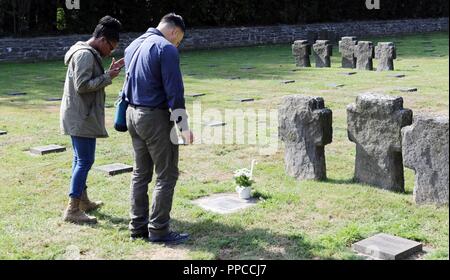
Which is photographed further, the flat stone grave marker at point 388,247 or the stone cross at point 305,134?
the stone cross at point 305,134

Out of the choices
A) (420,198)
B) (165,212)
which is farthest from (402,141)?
(165,212)

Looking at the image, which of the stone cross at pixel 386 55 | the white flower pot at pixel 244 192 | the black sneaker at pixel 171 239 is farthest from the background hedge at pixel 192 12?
the black sneaker at pixel 171 239

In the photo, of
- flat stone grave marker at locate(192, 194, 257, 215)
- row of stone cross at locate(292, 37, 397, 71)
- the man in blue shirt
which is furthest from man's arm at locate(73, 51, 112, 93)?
row of stone cross at locate(292, 37, 397, 71)

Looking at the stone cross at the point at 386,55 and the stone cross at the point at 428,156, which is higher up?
the stone cross at the point at 386,55

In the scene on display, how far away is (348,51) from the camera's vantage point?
17.3 m

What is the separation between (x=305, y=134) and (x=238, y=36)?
2103 cm

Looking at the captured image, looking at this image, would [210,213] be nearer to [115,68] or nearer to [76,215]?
[76,215]

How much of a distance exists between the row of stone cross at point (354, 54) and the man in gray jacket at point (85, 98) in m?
11.9

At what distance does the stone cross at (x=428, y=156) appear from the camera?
5.31 m

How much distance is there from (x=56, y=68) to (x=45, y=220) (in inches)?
551

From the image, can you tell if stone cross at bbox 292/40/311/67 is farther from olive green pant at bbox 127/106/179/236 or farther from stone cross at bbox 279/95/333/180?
olive green pant at bbox 127/106/179/236

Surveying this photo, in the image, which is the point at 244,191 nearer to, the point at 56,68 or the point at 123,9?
the point at 56,68

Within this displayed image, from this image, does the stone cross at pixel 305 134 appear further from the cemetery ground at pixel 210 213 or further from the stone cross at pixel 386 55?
the stone cross at pixel 386 55

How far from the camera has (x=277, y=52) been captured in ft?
76.5
